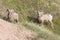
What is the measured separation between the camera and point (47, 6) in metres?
21.7

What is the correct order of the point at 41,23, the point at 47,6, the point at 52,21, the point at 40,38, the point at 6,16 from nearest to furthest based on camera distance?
the point at 40,38, the point at 6,16, the point at 41,23, the point at 52,21, the point at 47,6

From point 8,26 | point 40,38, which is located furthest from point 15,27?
point 40,38

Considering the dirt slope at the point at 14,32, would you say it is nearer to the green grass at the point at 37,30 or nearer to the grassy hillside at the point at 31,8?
the green grass at the point at 37,30

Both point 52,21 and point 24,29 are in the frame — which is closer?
point 24,29

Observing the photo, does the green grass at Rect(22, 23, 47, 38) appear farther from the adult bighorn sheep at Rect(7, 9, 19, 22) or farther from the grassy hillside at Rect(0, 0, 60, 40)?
the grassy hillside at Rect(0, 0, 60, 40)

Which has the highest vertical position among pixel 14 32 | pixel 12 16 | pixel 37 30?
pixel 14 32

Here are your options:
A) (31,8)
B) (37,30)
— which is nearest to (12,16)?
(37,30)

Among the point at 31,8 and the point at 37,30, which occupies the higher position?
the point at 37,30

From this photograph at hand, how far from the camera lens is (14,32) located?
13445 mm

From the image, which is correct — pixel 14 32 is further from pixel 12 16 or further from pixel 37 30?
pixel 12 16

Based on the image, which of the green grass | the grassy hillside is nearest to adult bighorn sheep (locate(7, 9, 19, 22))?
the grassy hillside

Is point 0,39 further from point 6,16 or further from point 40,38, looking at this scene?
point 6,16

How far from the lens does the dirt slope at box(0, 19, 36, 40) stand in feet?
42.4

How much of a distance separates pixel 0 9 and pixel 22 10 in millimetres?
1954
